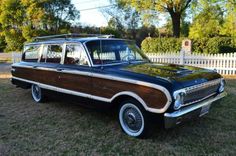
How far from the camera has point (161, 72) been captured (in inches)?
160

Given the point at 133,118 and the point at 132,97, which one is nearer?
the point at 132,97

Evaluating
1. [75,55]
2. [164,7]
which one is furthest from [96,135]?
[164,7]

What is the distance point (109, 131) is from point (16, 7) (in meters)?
24.7

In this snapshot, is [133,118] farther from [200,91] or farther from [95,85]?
[200,91]

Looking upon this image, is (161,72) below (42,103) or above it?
above

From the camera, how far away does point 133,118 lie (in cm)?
407

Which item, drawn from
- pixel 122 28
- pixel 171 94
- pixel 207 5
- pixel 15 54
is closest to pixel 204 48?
pixel 207 5

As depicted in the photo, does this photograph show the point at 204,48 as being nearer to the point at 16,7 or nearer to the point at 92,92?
the point at 92,92

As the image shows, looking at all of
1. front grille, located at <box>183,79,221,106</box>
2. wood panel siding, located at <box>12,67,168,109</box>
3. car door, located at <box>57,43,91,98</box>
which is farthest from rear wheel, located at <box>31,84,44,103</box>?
front grille, located at <box>183,79,221,106</box>

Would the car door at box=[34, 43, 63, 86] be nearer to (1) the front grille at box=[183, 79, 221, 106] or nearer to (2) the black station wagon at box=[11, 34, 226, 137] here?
(2) the black station wagon at box=[11, 34, 226, 137]

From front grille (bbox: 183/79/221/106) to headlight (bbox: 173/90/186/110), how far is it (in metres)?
0.09

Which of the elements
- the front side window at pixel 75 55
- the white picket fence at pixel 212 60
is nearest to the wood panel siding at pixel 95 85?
the front side window at pixel 75 55

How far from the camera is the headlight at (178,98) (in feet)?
11.4

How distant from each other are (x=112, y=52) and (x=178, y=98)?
2024 millimetres
